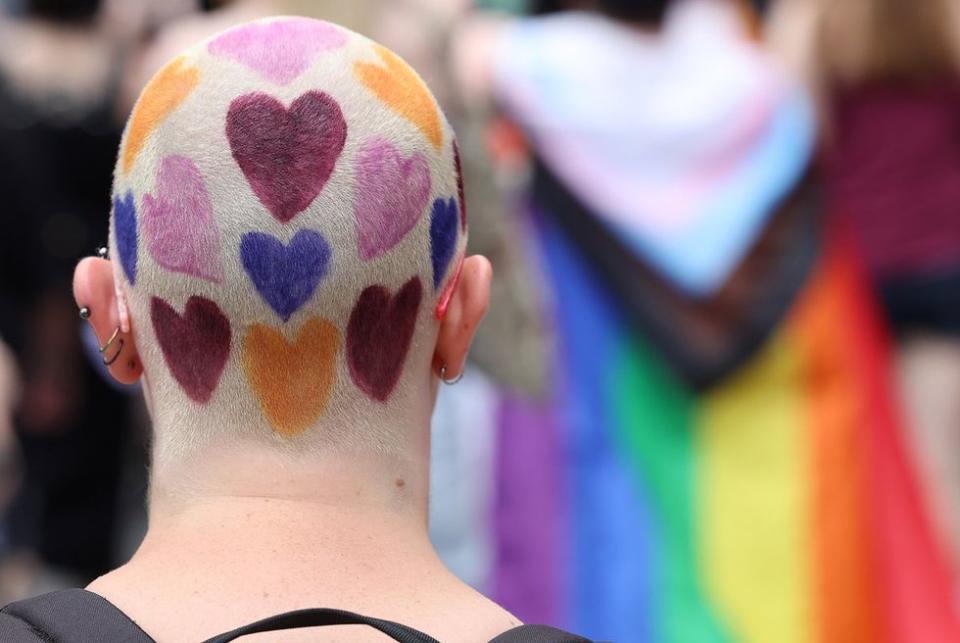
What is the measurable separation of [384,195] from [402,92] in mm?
134

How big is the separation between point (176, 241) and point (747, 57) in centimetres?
322

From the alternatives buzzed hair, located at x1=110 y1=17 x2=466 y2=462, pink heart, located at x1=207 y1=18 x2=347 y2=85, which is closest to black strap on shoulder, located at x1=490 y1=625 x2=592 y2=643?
buzzed hair, located at x1=110 y1=17 x2=466 y2=462

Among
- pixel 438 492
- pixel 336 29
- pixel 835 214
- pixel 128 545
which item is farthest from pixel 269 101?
pixel 128 545

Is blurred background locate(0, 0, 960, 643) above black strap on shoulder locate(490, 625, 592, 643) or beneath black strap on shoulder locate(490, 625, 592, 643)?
beneath

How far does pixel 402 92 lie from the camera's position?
192 centimetres

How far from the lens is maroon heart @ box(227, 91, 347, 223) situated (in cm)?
182

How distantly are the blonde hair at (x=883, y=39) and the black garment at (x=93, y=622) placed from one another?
3.56 meters

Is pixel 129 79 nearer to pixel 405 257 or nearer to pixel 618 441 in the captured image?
pixel 618 441

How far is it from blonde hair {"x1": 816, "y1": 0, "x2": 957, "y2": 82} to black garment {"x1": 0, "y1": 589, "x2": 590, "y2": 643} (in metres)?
3.56

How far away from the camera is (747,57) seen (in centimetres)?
480

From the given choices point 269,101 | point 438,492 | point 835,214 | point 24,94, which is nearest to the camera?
point 269,101

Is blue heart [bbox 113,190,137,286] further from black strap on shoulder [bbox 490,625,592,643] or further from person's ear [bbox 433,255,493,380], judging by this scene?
black strap on shoulder [bbox 490,625,592,643]

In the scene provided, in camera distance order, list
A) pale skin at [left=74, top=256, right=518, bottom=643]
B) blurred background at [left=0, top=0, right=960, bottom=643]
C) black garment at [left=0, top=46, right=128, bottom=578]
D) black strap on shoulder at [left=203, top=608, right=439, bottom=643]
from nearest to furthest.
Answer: black strap on shoulder at [left=203, top=608, right=439, bottom=643] < pale skin at [left=74, top=256, right=518, bottom=643] < blurred background at [left=0, top=0, right=960, bottom=643] < black garment at [left=0, top=46, right=128, bottom=578]

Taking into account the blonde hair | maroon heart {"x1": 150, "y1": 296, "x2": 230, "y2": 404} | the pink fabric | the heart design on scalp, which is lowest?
the pink fabric
